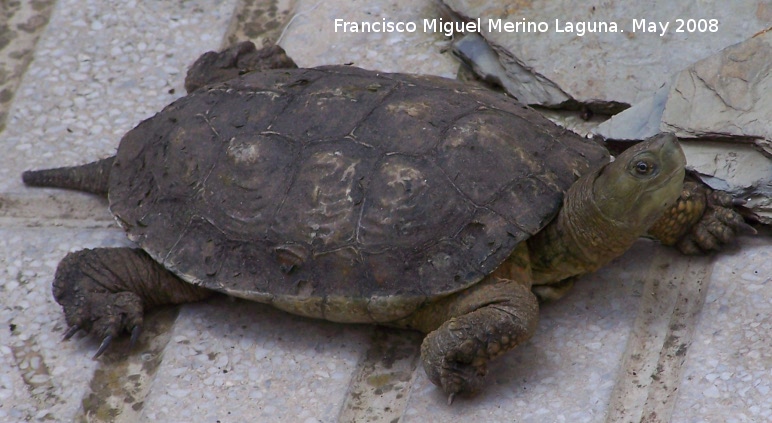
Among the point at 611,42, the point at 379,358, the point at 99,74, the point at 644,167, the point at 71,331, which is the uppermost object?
the point at 644,167

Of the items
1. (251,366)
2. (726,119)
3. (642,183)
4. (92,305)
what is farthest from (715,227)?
(92,305)

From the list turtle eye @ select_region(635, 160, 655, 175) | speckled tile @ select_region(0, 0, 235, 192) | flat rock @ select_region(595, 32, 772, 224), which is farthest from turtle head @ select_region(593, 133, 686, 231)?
speckled tile @ select_region(0, 0, 235, 192)

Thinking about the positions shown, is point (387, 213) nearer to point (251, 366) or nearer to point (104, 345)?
point (251, 366)

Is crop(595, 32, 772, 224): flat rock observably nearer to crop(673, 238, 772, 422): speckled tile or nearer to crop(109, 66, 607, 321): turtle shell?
crop(673, 238, 772, 422): speckled tile

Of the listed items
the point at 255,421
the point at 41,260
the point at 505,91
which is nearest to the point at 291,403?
the point at 255,421

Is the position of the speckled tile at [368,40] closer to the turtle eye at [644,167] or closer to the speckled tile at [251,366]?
the speckled tile at [251,366]

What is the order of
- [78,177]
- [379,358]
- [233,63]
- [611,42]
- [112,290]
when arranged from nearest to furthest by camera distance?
[379,358] → [112,290] → [78,177] → [611,42] → [233,63]

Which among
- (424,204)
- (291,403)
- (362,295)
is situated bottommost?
(291,403)

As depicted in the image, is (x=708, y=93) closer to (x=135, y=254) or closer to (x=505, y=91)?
(x=505, y=91)
